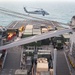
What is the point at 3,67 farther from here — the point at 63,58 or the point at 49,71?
the point at 63,58

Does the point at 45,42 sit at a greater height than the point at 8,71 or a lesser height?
greater

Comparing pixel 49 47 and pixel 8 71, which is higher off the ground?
pixel 49 47

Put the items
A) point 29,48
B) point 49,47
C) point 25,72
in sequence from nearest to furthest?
point 25,72 < point 29,48 < point 49,47

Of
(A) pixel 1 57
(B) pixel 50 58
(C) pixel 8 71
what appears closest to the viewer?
(C) pixel 8 71

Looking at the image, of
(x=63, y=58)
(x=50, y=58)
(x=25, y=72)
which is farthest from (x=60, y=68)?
(x=25, y=72)

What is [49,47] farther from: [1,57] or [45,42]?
[1,57]

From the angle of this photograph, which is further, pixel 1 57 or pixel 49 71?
pixel 1 57

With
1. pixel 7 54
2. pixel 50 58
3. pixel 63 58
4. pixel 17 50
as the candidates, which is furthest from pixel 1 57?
pixel 63 58

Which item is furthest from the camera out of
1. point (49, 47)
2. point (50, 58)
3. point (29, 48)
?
point (49, 47)

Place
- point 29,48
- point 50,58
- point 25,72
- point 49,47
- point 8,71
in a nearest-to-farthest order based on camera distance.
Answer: point 25,72 < point 8,71 < point 50,58 < point 29,48 < point 49,47
